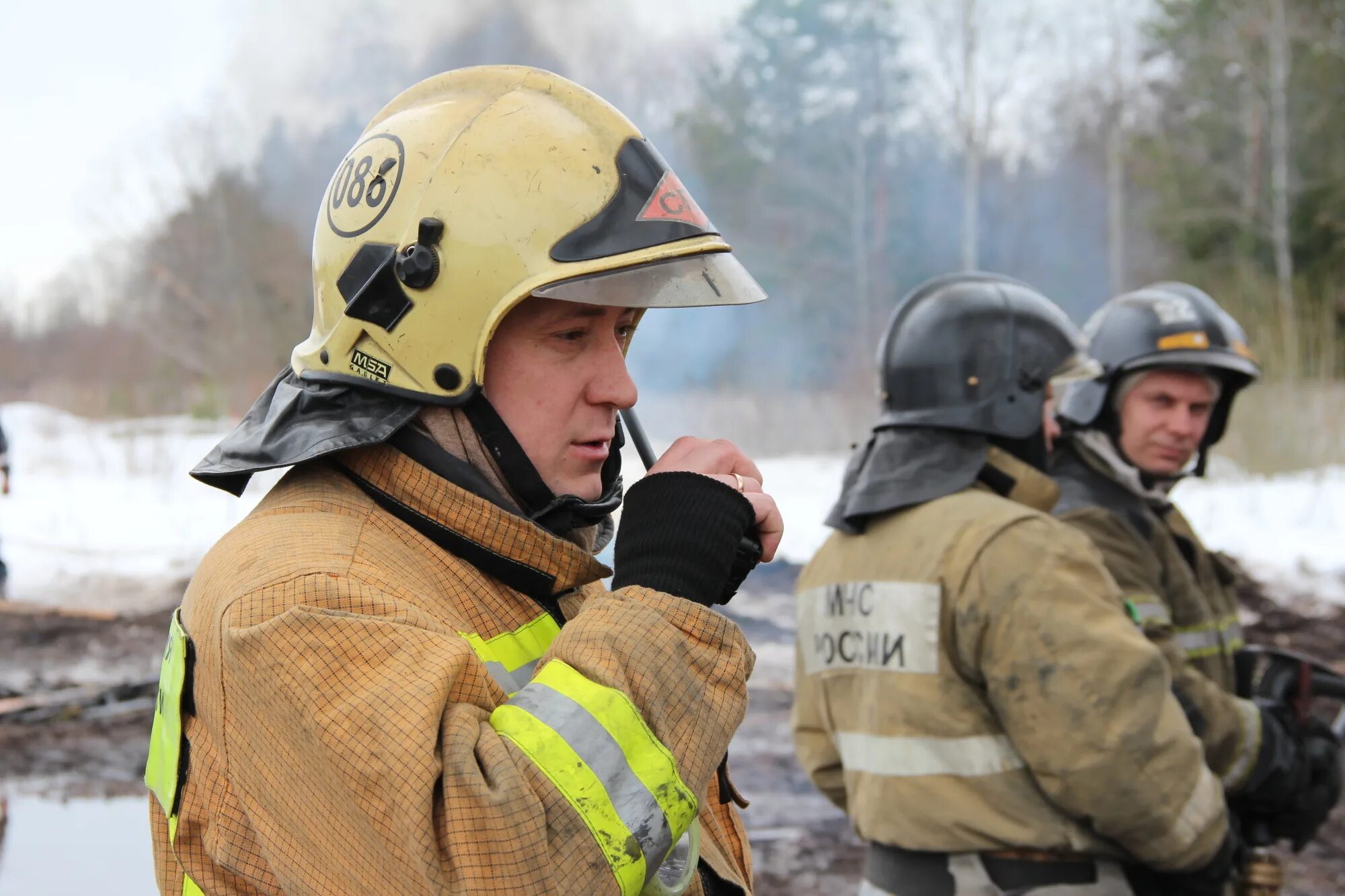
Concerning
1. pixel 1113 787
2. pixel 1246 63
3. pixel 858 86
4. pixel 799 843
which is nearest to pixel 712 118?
pixel 858 86

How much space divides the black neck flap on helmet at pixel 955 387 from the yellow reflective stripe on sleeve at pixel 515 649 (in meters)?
1.62

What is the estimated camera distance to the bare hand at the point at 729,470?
168 centimetres

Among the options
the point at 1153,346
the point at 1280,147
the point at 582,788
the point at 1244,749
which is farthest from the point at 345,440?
the point at 1280,147

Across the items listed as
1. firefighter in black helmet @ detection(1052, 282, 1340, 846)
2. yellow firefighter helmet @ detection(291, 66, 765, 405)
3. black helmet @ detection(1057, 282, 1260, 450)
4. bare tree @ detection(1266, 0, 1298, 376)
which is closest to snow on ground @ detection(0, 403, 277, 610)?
black helmet @ detection(1057, 282, 1260, 450)

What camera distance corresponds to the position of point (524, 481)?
1785mm

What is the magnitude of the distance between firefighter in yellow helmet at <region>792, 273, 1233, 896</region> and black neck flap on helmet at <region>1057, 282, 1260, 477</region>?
1029 mm

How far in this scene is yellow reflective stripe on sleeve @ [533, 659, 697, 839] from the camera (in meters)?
1.38

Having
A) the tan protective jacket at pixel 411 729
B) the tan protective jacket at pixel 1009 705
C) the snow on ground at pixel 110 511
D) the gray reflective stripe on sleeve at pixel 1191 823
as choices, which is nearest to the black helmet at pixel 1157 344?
the tan protective jacket at pixel 1009 705

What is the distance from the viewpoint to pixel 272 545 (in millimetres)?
1522

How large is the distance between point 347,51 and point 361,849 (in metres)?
16.3

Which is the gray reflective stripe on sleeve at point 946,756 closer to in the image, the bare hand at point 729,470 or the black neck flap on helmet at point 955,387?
the black neck flap on helmet at point 955,387

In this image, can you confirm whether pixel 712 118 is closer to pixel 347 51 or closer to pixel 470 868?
pixel 347 51

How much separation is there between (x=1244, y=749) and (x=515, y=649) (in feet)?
8.51

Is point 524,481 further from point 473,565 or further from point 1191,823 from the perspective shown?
point 1191,823
